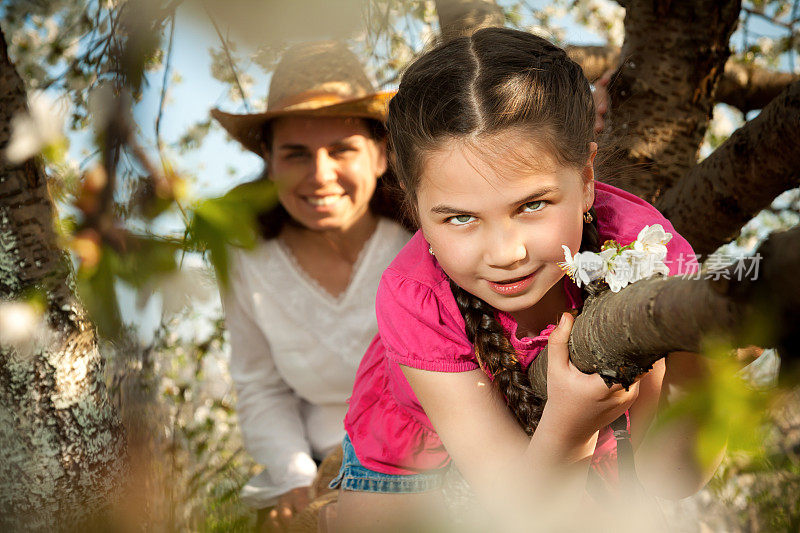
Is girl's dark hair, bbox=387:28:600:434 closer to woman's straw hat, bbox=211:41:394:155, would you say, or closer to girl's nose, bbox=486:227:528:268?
girl's nose, bbox=486:227:528:268

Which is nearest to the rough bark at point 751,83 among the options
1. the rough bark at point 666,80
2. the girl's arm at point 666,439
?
the rough bark at point 666,80

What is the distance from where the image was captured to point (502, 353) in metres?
1.40

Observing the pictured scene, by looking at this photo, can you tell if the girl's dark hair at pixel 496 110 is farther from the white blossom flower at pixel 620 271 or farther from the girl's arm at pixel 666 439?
the white blossom flower at pixel 620 271

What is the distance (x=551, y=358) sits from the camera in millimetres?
1058

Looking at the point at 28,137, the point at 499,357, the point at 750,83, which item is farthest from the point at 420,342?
the point at 750,83

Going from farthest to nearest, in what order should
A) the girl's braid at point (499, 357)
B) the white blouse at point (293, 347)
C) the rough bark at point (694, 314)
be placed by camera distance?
the white blouse at point (293, 347) < the girl's braid at point (499, 357) < the rough bark at point (694, 314)

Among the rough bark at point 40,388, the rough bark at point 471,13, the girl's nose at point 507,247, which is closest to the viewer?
the girl's nose at point 507,247

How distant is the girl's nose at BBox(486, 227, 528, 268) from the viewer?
4.10 ft

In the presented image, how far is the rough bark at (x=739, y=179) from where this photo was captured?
1.78 m

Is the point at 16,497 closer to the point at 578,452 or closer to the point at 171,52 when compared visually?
the point at 171,52

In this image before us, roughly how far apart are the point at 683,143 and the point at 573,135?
3.98ft

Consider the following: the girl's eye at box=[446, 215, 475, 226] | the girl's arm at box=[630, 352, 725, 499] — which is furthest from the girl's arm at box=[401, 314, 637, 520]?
the girl's eye at box=[446, 215, 475, 226]

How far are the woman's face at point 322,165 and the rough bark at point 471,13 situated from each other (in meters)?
0.50

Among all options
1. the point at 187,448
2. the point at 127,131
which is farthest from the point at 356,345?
the point at 187,448
